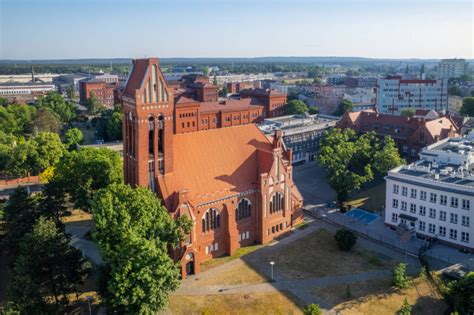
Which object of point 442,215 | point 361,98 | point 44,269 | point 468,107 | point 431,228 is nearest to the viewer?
point 44,269

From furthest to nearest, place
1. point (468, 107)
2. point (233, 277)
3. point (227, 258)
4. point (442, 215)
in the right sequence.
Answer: point (468, 107)
point (442, 215)
point (227, 258)
point (233, 277)

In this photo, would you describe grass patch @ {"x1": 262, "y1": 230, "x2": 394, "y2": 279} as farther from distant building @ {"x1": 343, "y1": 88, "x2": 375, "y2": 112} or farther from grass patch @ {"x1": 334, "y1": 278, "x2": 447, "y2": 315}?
distant building @ {"x1": 343, "y1": 88, "x2": 375, "y2": 112}

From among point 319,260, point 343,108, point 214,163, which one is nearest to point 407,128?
point 319,260

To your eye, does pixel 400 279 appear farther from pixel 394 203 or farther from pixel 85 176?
pixel 85 176

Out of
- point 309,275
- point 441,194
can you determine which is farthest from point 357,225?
point 309,275

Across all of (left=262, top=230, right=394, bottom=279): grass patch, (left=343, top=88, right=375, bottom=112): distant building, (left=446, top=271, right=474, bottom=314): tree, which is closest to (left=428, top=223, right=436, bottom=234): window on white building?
(left=262, top=230, right=394, bottom=279): grass patch

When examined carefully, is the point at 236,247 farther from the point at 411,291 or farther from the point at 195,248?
the point at 411,291
